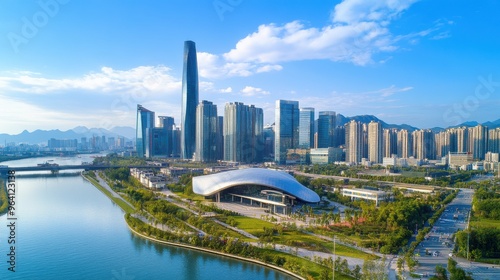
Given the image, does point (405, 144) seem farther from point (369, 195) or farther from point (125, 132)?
point (125, 132)

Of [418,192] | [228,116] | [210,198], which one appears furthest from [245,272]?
[228,116]

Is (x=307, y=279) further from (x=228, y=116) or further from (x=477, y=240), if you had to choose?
(x=228, y=116)

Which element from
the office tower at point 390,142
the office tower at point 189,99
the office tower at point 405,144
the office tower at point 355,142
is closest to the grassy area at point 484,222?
the office tower at point 355,142

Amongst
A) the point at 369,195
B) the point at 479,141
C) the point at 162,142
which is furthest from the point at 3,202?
the point at 479,141

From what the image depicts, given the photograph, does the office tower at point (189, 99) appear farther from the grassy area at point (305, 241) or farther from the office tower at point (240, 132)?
the grassy area at point (305, 241)

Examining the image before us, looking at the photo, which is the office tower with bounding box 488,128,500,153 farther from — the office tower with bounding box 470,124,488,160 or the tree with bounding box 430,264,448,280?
the tree with bounding box 430,264,448,280

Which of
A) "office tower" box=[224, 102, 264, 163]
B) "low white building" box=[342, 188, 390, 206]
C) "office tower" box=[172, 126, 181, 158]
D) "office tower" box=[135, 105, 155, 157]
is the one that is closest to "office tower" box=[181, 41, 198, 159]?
"office tower" box=[224, 102, 264, 163]
